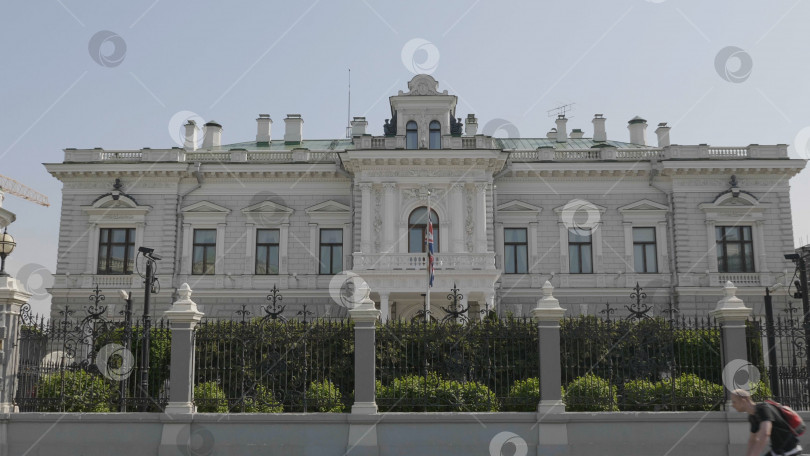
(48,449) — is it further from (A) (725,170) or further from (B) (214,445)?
(A) (725,170)

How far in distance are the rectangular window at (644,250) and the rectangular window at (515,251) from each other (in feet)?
15.9

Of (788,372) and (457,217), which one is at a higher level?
(457,217)

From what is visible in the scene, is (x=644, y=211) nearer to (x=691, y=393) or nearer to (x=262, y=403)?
(x=691, y=393)

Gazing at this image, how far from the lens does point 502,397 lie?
1429 centimetres

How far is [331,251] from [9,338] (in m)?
20.7

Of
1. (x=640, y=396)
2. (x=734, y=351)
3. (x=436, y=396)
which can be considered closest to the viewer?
(x=734, y=351)

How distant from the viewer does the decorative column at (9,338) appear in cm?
1411

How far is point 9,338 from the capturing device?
46.7 ft

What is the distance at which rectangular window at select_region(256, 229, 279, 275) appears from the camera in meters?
34.4

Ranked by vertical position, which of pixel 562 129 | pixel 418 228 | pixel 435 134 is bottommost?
pixel 418 228

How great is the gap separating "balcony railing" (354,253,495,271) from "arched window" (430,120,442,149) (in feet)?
16.8

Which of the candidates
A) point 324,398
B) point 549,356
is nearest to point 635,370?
point 549,356

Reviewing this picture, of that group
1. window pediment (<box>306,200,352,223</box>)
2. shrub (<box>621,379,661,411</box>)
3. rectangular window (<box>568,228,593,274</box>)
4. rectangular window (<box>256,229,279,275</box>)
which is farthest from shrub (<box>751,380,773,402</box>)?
rectangular window (<box>256,229,279,275</box>)

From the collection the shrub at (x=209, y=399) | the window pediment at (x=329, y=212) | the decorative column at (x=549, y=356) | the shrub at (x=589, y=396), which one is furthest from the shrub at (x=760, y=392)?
the window pediment at (x=329, y=212)
